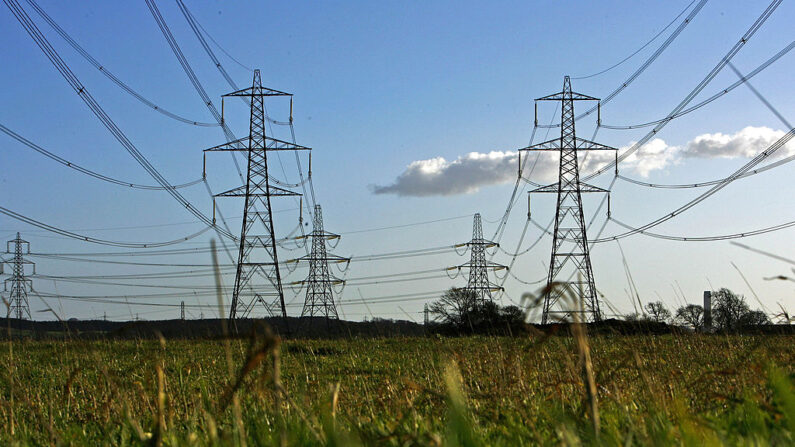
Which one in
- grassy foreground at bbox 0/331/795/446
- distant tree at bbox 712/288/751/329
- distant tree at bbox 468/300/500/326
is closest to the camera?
grassy foreground at bbox 0/331/795/446

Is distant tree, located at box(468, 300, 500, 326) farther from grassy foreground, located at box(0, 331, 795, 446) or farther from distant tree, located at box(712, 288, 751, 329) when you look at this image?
grassy foreground, located at box(0, 331, 795, 446)

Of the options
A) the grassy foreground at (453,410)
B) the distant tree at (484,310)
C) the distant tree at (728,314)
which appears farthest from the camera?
the distant tree at (484,310)

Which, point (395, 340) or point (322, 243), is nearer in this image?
point (395, 340)

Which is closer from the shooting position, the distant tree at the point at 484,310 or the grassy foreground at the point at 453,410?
the grassy foreground at the point at 453,410

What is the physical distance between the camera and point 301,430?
362 cm

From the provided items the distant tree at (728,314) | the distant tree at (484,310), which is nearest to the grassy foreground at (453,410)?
the distant tree at (728,314)

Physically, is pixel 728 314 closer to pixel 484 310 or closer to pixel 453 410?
pixel 453 410

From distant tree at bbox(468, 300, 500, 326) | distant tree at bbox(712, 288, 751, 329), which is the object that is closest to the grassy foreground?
distant tree at bbox(712, 288, 751, 329)

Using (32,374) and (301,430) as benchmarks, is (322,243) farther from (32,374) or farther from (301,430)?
(301,430)

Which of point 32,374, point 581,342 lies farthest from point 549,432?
point 32,374

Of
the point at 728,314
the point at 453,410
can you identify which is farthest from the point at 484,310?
the point at 453,410

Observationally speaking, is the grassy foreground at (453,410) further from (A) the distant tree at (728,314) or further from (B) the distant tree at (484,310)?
(B) the distant tree at (484,310)

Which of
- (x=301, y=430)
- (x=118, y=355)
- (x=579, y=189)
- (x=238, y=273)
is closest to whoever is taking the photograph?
(x=301, y=430)

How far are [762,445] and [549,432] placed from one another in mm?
1265
